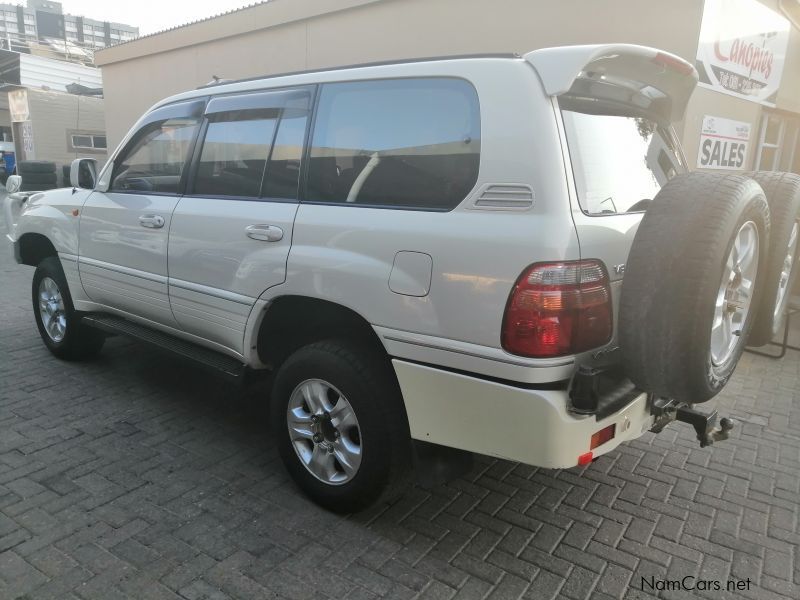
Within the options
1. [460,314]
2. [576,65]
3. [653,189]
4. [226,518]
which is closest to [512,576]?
[460,314]

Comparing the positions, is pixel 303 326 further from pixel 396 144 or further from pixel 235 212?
pixel 396 144

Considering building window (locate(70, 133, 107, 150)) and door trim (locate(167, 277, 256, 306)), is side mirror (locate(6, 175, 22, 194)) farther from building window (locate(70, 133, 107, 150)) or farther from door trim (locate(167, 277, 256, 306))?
building window (locate(70, 133, 107, 150))

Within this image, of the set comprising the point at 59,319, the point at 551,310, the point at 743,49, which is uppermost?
the point at 743,49

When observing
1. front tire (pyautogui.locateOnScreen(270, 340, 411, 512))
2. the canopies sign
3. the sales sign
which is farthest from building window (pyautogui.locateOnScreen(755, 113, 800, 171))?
front tire (pyautogui.locateOnScreen(270, 340, 411, 512))

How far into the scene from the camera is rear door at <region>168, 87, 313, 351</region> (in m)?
3.00

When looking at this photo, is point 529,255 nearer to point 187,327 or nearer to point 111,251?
point 187,327

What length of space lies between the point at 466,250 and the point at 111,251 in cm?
274

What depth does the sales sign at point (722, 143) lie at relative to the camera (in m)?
6.22

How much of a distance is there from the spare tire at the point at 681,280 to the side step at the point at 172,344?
202 centimetres

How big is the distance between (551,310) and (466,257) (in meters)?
0.37

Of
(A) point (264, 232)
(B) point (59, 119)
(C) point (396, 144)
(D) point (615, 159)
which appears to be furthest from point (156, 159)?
(B) point (59, 119)

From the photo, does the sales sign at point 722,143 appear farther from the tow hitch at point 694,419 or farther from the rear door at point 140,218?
the rear door at point 140,218

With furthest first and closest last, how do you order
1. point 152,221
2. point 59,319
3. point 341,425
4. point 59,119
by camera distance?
point 59,119 < point 59,319 < point 152,221 < point 341,425

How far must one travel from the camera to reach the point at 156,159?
153 inches
